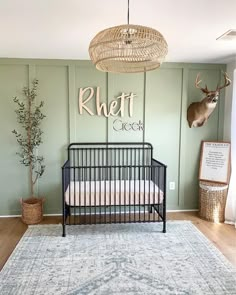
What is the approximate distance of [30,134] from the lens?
3562 millimetres

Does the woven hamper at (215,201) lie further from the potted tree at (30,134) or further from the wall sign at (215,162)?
the potted tree at (30,134)

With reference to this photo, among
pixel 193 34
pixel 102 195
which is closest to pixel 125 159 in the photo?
pixel 102 195

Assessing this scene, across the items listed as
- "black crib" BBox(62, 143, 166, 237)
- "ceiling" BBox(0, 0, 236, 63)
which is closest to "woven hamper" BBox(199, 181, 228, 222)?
"black crib" BBox(62, 143, 166, 237)

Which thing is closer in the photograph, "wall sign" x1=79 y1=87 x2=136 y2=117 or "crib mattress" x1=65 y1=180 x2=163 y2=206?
"crib mattress" x1=65 y1=180 x2=163 y2=206

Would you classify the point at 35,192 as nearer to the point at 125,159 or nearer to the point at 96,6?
the point at 125,159

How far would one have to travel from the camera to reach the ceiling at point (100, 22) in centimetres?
190

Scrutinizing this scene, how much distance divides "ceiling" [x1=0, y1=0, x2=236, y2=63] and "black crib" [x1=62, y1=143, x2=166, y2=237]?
1.39 meters

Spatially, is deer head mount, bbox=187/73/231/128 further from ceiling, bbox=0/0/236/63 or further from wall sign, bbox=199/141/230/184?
ceiling, bbox=0/0/236/63

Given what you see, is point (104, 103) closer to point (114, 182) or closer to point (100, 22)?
point (114, 182)

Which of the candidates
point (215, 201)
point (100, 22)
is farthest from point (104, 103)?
point (215, 201)

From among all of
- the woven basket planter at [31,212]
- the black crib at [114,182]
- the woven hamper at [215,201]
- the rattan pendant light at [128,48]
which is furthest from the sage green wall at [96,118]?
the rattan pendant light at [128,48]

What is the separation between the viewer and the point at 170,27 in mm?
2359

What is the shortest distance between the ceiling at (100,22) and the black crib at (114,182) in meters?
1.39

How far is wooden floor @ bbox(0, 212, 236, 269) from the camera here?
2732mm
